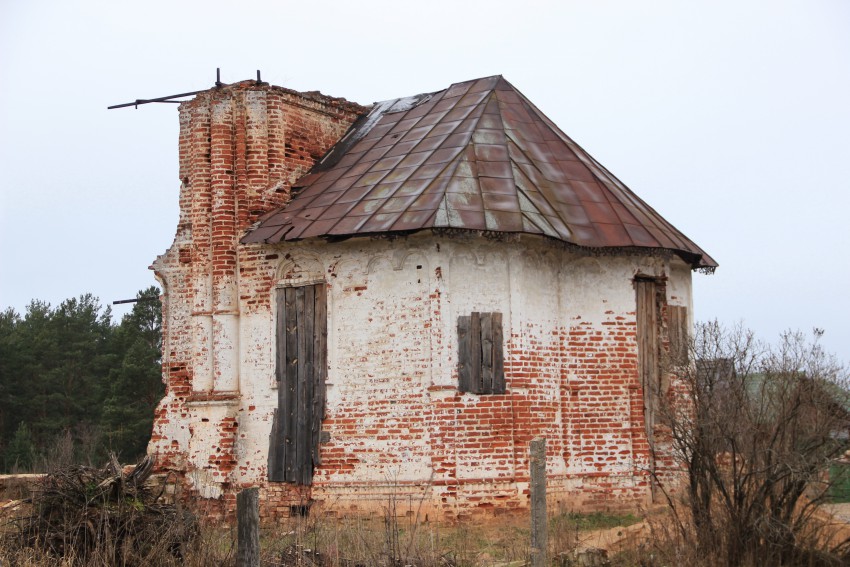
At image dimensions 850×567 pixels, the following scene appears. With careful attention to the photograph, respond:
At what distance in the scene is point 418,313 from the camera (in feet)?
44.9

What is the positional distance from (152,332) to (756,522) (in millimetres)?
29439

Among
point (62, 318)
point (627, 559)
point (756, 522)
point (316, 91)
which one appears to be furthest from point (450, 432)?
point (62, 318)

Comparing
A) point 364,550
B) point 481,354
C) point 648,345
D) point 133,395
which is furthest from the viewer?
point 133,395

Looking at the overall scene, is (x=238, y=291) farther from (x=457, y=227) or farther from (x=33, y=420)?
(x=33, y=420)

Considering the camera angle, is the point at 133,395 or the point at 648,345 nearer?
the point at 648,345

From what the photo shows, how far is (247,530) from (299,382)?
601 cm

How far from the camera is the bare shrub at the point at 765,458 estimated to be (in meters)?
9.80

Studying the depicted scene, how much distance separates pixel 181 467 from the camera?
1596 cm

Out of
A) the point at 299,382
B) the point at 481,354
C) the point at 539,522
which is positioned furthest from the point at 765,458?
the point at 299,382

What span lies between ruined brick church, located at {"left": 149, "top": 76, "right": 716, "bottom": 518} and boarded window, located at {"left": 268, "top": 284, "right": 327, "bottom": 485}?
0.03m

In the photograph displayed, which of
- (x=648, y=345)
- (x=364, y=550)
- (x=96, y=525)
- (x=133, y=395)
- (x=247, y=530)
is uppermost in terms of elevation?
(x=648, y=345)

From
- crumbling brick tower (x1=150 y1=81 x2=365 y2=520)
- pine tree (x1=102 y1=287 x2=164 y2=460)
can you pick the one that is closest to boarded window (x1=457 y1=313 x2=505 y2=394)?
crumbling brick tower (x1=150 y1=81 x2=365 y2=520)

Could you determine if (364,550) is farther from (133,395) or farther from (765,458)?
(133,395)

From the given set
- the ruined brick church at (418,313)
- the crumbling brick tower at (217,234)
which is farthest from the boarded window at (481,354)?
the crumbling brick tower at (217,234)
